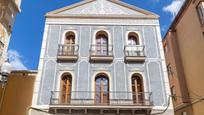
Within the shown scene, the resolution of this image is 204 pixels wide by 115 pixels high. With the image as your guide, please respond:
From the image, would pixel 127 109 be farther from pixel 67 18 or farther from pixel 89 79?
pixel 67 18

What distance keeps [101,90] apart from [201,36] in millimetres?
7814

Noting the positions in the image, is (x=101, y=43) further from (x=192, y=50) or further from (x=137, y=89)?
(x=192, y=50)

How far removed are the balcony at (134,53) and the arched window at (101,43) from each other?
4.46 feet

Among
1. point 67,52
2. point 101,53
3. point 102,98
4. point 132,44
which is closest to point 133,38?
point 132,44

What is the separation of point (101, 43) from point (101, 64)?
71.0 inches

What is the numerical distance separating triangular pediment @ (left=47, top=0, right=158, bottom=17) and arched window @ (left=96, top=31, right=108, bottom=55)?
1.62 metres

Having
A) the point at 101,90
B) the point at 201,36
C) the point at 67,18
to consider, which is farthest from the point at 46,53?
the point at 201,36

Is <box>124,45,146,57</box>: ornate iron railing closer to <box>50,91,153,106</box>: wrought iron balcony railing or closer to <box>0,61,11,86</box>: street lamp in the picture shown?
<box>50,91,153,106</box>: wrought iron balcony railing

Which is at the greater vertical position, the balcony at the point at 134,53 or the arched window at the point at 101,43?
the arched window at the point at 101,43

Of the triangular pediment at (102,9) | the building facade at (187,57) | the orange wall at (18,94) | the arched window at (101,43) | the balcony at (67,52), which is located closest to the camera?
the orange wall at (18,94)

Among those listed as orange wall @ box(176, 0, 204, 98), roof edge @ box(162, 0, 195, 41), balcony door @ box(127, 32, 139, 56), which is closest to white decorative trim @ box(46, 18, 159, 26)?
balcony door @ box(127, 32, 139, 56)

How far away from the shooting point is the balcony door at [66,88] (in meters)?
11.7

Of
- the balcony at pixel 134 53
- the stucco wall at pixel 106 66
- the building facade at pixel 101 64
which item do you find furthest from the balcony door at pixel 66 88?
the balcony at pixel 134 53

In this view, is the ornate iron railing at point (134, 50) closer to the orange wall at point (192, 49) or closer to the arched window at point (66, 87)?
the arched window at point (66, 87)
